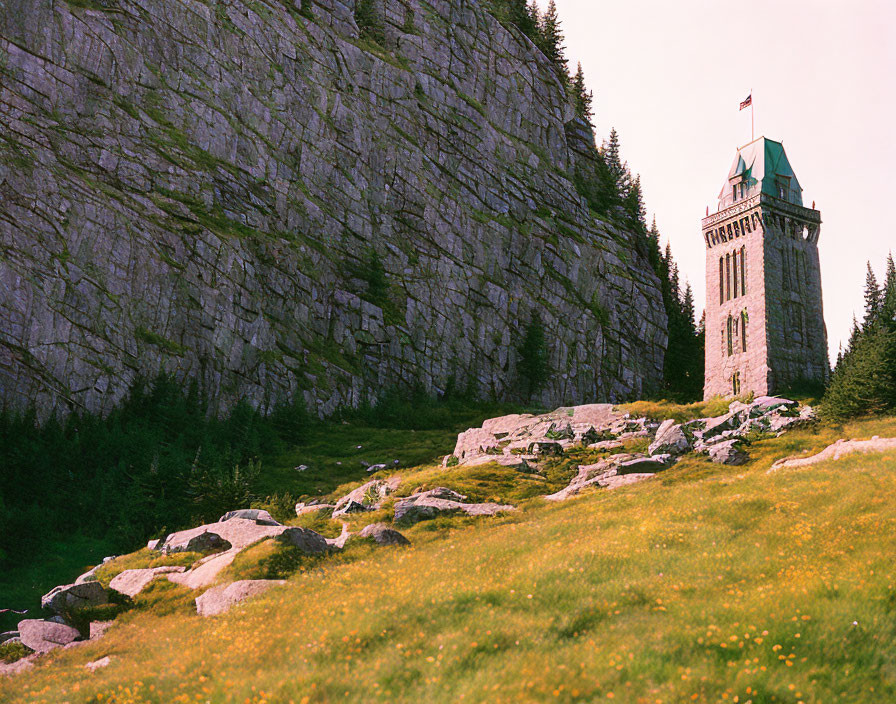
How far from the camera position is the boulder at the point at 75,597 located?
24.5m

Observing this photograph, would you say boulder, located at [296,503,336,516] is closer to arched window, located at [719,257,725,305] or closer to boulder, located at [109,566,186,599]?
boulder, located at [109,566,186,599]

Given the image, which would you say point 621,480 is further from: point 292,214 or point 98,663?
point 292,214

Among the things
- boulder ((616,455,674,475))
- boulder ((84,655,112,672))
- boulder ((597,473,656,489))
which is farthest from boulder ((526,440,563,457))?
boulder ((84,655,112,672))

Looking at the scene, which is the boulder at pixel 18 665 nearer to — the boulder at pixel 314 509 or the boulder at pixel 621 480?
the boulder at pixel 314 509

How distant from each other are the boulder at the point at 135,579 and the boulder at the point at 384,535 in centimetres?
721

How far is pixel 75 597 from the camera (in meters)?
25.0

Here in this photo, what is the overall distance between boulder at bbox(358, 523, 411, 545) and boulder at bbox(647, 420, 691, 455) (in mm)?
19148

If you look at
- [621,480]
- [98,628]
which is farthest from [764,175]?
[98,628]

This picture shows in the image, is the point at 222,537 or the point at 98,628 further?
the point at 222,537

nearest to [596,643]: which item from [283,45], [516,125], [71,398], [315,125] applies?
[71,398]

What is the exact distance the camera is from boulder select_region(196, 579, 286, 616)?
22.5m

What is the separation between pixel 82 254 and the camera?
2499 inches

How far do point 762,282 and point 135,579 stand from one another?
68142mm

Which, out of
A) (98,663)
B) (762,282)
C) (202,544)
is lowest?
(98,663)
